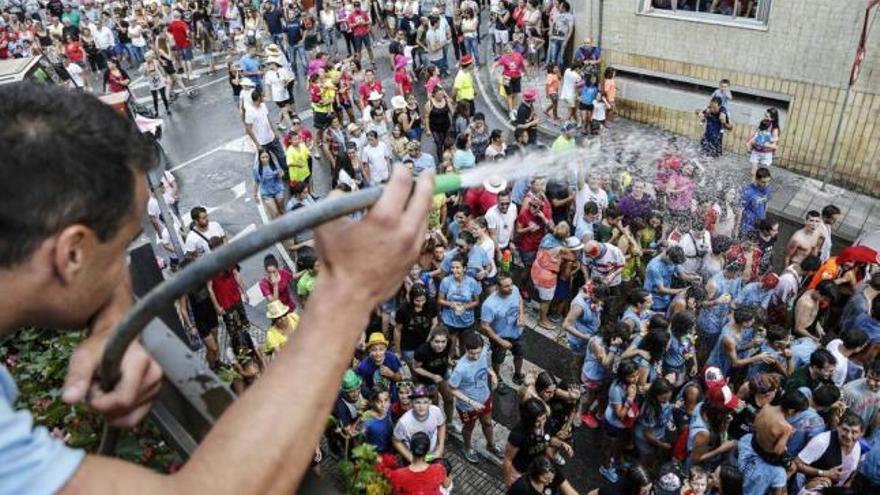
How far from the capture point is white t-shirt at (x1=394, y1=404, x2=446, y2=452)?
6.76m

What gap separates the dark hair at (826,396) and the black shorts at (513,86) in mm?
11286

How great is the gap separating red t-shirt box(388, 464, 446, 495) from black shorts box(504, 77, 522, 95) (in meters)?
11.9

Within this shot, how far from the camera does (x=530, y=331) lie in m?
9.99

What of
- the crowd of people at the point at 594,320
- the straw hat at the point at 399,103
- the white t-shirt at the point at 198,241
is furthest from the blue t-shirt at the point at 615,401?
the straw hat at the point at 399,103

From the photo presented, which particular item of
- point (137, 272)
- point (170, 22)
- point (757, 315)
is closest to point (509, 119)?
point (757, 315)

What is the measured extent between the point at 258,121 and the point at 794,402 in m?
10.3

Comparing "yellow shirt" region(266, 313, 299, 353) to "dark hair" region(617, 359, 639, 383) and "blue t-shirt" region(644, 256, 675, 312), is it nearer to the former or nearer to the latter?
"dark hair" region(617, 359, 639, 383)

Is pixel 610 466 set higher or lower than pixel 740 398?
lower

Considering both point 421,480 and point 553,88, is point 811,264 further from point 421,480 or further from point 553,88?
point 553,88

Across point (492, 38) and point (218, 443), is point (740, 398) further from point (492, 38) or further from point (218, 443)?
point (492, 38)

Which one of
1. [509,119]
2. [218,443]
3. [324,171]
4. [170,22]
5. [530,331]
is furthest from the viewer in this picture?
[170,22]

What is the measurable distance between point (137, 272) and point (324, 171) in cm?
1173

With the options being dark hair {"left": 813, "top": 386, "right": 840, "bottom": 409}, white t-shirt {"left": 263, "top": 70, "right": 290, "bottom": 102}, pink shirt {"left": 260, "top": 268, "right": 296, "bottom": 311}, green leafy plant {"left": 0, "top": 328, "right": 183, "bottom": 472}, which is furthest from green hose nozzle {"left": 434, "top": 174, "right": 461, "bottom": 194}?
white t-shirt {"left": 263, "top": 70, "right": 290, "bottom": 102}

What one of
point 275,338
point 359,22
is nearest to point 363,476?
point 275,338
